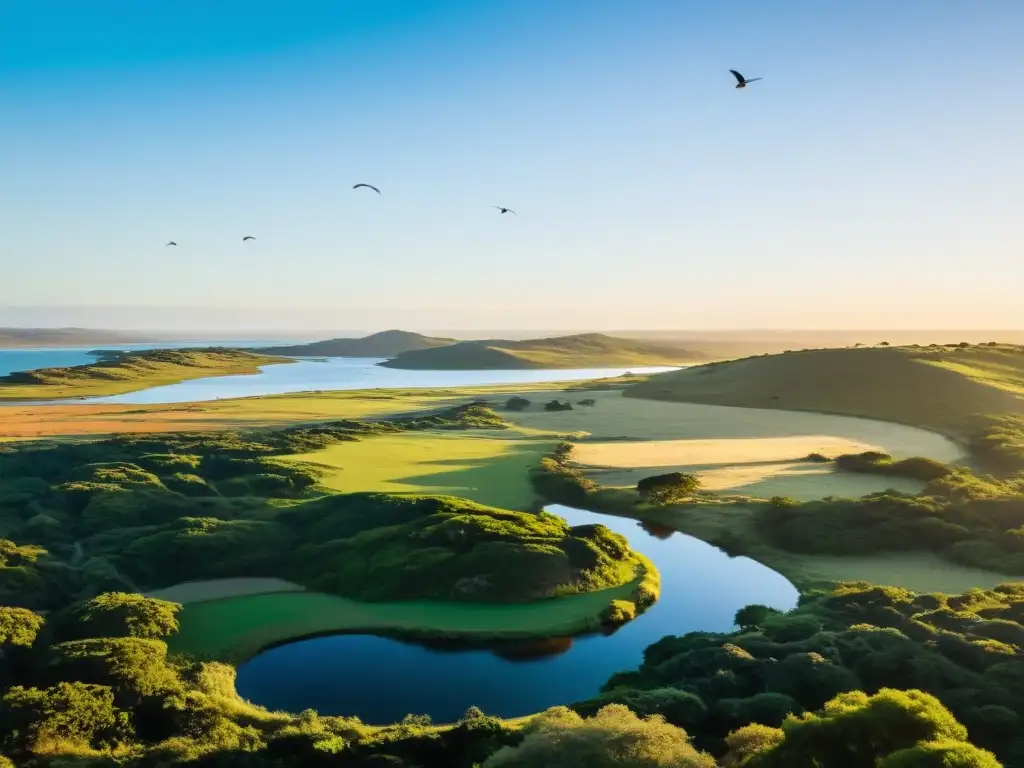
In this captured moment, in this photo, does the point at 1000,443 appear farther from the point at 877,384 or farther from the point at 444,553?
the point at 444,553

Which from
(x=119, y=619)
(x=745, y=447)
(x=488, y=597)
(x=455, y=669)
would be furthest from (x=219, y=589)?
(x=745, y=447)

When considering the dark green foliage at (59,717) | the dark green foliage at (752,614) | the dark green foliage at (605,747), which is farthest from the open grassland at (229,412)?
the dark green foliage at (605,747)

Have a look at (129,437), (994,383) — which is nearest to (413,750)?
(129,437)

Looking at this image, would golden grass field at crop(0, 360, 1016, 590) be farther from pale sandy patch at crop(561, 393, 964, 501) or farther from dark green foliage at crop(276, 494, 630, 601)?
dark green foliage at crop(276, 494, 630, 601)

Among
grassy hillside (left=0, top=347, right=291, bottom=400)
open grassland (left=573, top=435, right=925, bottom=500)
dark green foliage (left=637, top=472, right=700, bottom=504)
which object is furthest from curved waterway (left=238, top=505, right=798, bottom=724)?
grassy hillside (left=0, top=347, right=291, bottom=400)

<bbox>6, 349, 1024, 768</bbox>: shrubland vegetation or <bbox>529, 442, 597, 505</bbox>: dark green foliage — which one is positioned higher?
<bbox>6, 349, 1024, 768</bbox>: shrubland vegetation

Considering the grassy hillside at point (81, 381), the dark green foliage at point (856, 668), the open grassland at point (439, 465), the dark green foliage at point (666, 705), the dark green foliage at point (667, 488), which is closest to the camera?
the dark green foliage at point (856, 668)

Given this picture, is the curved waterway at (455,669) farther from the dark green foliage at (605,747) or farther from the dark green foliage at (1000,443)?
the dark green foliage at (1000,443)
